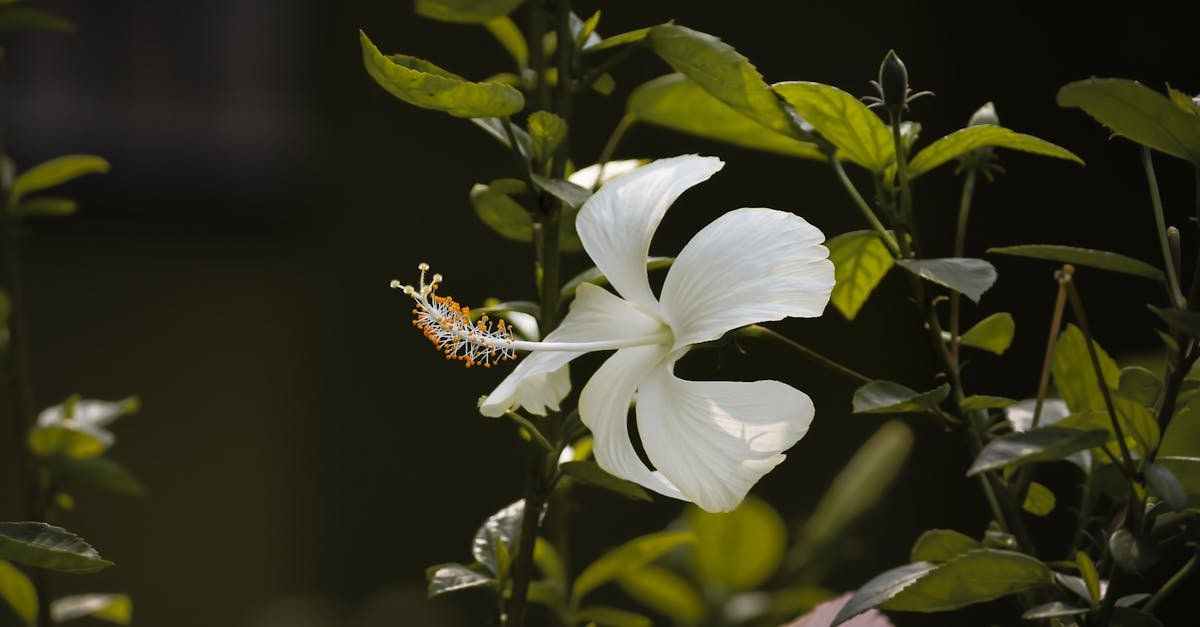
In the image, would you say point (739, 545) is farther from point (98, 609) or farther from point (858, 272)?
point (98, 609)

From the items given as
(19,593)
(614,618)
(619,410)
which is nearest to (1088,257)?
(619,410)

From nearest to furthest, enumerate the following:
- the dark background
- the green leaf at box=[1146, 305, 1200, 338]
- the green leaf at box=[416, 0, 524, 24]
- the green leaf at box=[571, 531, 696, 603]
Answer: the green leaf at box=[1146, 305, 1200, 338] → the green leaf at box=[416, 0, 524, 24] → the green leaf at box=[571, 531, 696, 603] → the dark background

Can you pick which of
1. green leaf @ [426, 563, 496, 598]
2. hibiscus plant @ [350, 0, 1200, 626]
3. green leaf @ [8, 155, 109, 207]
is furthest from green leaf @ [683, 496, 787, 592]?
green leaf @ [8, 155, 109, 207]

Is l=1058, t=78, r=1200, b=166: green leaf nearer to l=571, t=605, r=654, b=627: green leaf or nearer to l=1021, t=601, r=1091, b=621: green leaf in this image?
l=1021, t=601, r=1091, b=621: green leaf

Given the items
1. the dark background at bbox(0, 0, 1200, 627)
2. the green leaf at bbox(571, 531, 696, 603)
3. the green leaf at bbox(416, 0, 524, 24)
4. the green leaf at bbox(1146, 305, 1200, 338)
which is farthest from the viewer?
the dark background at bbox(0, 0, 1200, 627)

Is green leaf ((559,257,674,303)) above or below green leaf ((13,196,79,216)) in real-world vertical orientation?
below

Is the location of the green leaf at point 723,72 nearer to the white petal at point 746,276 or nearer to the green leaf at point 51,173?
the white petal at point 746,276

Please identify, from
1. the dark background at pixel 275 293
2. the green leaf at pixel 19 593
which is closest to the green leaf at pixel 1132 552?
the green leaf at pixel 19 593
